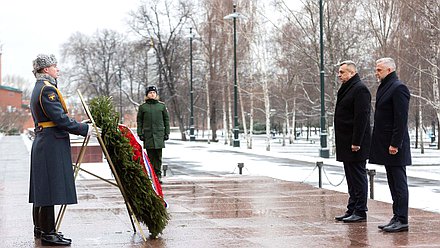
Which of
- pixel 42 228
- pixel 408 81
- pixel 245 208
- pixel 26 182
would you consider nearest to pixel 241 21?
pixel 408 81

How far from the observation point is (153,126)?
14.0m

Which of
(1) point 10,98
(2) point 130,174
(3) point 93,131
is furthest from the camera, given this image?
(1) point 10,98

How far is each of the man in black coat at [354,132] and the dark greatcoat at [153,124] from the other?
5.37 metres

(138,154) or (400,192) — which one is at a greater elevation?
(138,154)

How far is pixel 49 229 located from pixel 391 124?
13.2 ft

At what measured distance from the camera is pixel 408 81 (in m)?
37.7

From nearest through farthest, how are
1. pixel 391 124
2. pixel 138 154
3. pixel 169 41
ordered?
pixel 138 154 → pixel 391 124 → pixel 169 41

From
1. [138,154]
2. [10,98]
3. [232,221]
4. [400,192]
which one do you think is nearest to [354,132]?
[400,192]

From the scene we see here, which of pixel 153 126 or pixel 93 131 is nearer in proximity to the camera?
pixel 93 131

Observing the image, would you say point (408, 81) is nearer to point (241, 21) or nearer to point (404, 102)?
point (241, 21)

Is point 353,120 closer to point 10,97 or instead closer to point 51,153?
point 51,153

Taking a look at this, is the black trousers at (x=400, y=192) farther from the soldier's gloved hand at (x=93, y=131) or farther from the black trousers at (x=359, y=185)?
the soldier's gloved hand at (x=93, y=131)

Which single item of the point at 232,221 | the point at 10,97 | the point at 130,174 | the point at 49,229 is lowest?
the point at 232,221

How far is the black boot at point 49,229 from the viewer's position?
7488mm
